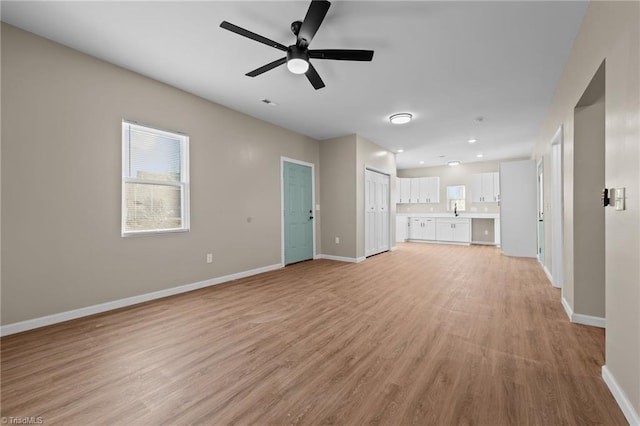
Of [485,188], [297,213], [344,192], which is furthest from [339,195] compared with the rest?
[485,188]

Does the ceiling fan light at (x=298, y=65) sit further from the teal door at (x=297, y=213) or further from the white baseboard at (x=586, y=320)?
the white baseboard at (x=586, y=320)

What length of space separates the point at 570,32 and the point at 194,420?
420 cm

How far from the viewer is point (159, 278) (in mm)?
3393

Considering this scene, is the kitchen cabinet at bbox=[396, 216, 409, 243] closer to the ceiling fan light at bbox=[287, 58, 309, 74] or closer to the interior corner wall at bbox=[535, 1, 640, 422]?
the interior corner wall at bbox=[535, 1, 640, 422]

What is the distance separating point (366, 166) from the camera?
6086 mm

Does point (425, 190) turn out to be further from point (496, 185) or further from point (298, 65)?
point (298, 65)

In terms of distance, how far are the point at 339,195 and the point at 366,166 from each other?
936 mm

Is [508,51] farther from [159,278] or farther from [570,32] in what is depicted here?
[159,278]

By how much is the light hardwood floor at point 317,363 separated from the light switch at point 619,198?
1109 millimetres

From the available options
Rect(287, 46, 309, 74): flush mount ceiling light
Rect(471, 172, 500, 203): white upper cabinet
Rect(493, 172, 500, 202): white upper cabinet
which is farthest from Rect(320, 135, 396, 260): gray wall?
Rect(493, 172, 500, 202): white upper cabinet

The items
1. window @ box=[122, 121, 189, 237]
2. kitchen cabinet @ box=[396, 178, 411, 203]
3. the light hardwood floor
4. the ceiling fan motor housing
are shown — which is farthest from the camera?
kitchen cabinet @ box=[396, 178, 411, 203]

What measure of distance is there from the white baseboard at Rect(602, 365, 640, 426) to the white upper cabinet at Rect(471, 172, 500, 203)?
778cm

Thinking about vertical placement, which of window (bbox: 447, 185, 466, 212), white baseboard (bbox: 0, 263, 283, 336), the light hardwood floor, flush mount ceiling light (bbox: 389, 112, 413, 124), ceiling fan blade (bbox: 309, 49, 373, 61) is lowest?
the light hardwood floor

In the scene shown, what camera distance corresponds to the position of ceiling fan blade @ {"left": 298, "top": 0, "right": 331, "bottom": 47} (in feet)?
5.99
